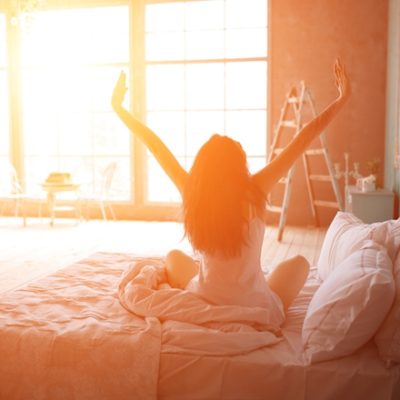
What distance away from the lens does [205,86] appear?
24.8 ft

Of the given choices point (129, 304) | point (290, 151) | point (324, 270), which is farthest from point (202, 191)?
point (324, 270)

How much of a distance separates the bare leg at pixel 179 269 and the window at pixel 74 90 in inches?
208

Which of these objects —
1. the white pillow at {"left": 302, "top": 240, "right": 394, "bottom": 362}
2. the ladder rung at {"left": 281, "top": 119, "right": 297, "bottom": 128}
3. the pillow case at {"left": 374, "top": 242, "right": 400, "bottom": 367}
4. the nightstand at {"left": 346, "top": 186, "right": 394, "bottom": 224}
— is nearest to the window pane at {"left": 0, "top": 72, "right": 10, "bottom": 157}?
the ladder rung at {"left": 281, "top": 119, "right": 297, "bottom": 128}

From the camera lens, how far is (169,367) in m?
1.90

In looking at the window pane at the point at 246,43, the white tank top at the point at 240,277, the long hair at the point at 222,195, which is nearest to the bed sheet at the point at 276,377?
the white tank top at the point at 240,277

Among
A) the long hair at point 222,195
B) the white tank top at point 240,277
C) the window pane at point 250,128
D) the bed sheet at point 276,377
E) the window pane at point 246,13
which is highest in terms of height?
the window pane at point 246,13

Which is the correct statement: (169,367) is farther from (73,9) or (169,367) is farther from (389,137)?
(73,9)

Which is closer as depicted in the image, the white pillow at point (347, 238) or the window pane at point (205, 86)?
the white pillow at point (347, 238)

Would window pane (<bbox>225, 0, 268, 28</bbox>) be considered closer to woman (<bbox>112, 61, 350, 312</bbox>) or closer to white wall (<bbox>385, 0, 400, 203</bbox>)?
white wall (<bbox>385, 0, 400, 203</bbox>)

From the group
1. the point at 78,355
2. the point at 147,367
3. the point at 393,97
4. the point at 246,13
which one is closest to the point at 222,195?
the point at 147,367

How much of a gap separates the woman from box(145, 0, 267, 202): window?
17.2 feet

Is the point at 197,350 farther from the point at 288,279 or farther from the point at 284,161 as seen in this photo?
the point at 284,161

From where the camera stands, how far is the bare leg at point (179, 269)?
257 cm

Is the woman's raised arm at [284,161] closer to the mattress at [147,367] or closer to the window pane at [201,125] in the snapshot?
the mattress at [147,367]
